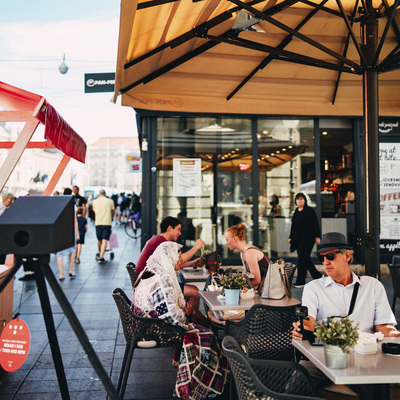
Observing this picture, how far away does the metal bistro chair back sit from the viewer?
11.0 ft

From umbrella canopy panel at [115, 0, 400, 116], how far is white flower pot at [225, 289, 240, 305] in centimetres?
232

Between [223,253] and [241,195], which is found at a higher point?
[241,195]

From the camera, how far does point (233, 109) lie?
24.3ft

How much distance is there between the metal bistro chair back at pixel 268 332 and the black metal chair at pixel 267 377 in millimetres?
604

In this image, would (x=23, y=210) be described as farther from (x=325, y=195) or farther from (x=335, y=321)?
(x=325, y=195)

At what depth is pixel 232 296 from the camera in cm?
391

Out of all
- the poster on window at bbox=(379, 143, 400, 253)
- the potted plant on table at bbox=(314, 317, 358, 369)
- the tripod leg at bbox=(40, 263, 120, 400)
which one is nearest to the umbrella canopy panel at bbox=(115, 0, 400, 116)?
the tripod leg at bbox=(40, 263, 120, 400)

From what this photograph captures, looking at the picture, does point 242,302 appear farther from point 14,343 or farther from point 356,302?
point 14,343

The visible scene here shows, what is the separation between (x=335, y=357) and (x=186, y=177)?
7.04m

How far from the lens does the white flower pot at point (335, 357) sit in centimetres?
237

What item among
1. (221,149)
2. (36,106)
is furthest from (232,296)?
(221,149)

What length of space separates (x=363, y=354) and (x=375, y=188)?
6.85 feet

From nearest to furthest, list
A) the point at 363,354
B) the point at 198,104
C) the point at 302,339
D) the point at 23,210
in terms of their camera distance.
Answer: the point at 23,210 < the point at 363,354 < the point at 302,339 < the point at 198,104

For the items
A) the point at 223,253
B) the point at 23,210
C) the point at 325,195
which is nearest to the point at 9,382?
the point at 23,210
